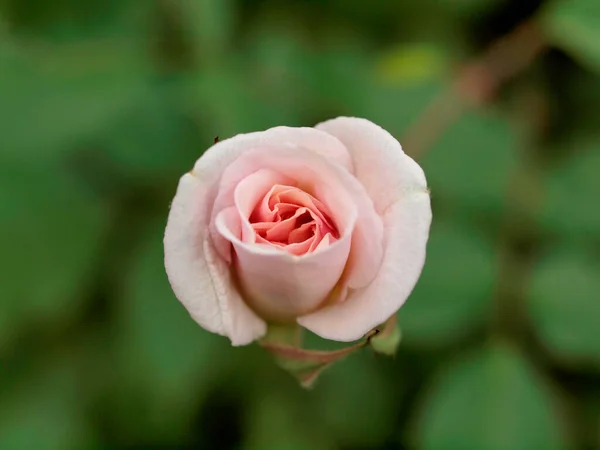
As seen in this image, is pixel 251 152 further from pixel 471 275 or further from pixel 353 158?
pixel 471 275

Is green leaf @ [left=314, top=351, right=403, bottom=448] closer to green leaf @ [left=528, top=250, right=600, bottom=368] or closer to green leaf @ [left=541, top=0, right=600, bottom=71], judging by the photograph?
green leaf @ [left=528, top=250, right=600, bottom=368]

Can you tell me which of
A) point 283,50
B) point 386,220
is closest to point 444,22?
point 283,50

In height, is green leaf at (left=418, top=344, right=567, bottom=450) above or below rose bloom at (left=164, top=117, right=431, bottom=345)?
below

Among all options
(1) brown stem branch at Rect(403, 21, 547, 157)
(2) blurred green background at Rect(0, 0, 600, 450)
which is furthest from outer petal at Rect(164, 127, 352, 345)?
(1) brown stem branch at Rect(403, 21, 547, 157)

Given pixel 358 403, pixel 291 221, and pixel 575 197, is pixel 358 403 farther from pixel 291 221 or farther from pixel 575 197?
pixel 291 221

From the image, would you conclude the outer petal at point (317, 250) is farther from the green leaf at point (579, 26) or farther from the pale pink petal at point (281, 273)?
the green leaf at point (579, 26)

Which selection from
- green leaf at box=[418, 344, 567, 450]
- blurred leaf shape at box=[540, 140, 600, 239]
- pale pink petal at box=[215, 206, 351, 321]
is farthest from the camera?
blurred leaf shape at box=[540, 140, 600, 239]

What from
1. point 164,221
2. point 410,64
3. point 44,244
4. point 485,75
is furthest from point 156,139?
point 485,75
